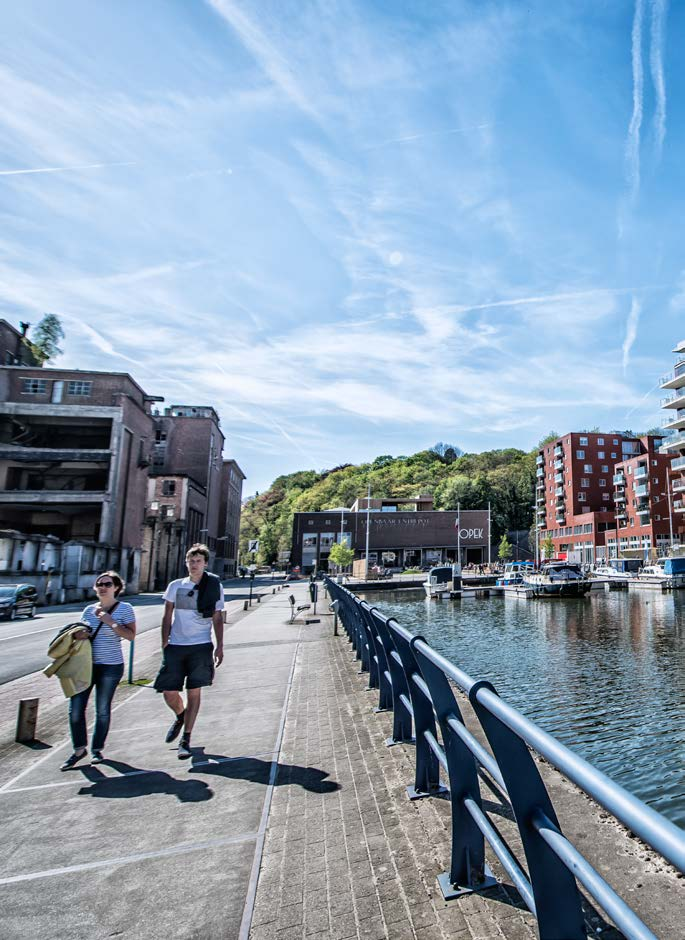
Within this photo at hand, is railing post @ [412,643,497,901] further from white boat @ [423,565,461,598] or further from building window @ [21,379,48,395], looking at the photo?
building window @ [21,379,48,395]

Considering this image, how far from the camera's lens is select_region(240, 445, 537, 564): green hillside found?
11244cm

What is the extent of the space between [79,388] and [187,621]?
56.5 metres

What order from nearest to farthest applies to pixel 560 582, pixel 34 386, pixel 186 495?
pixel 560 582 → pixel 34 386 → pixel 186 495

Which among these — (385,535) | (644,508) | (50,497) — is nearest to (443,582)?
(50,497)

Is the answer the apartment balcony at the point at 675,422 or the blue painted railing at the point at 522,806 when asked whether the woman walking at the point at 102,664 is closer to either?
the blue painted railing at the point at 522,806

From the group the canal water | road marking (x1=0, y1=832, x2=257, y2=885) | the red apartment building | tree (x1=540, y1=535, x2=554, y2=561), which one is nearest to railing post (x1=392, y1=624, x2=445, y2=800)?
road marking (x1=0, y1=832, x2=257, y2=885)

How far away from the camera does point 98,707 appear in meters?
5.23

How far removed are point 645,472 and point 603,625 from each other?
196 ft

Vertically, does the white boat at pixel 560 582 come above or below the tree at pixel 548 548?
below

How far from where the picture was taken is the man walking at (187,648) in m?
5.30

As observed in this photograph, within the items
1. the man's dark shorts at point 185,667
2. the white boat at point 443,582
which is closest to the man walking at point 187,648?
the man's dark shorts at point 185,667

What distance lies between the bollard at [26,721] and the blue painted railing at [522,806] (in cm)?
446

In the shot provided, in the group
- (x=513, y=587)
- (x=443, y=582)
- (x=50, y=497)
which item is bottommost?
(x=513, y=587)

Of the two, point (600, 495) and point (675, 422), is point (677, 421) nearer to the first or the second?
point (675, 422)
